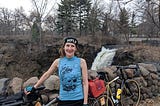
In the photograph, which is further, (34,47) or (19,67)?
(34,47)

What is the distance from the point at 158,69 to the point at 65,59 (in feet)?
15.5

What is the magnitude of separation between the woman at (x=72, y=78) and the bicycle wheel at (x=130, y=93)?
267 cm

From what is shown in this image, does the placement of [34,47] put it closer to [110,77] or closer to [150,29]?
[150,29]

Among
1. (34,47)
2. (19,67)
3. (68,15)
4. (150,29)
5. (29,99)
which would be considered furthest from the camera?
(150,29)

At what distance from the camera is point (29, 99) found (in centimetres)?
323

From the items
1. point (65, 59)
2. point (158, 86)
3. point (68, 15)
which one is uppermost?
point (68, 15)

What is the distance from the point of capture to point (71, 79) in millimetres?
2926

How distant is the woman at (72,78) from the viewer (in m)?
2.93

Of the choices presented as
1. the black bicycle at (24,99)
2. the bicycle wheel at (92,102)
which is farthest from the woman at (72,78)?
the bicycle wheel at (92,102)

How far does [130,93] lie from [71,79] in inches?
116

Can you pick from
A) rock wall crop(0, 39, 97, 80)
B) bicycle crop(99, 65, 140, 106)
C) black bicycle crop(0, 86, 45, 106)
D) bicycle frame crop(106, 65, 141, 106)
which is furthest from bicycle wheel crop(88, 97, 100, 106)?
rock wall crop(0, 39, 97, 80)

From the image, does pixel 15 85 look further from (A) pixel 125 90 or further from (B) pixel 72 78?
(A) pixel 125 90

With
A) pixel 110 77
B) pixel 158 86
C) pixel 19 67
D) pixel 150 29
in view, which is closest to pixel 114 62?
pixel 19 67

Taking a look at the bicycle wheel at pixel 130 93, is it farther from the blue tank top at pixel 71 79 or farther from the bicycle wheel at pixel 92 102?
the blue tank top at pixel 71 79
